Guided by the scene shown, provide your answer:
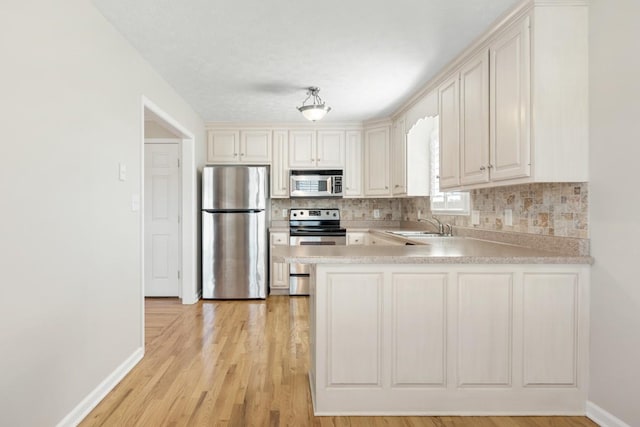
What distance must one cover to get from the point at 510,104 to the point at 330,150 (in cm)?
315

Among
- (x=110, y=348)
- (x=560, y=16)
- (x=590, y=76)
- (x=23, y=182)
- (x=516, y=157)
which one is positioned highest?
(x=560, y=16)

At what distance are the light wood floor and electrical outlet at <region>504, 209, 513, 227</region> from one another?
1.31m

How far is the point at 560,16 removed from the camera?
2143 millimetres

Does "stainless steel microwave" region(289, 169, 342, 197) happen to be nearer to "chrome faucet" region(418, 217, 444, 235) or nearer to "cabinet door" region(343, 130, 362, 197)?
"cabinet door" region(343, 130, 362, 197)

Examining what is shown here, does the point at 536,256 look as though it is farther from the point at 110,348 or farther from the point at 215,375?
the point at 110,348

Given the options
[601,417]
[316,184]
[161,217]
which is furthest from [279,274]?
[601,417]

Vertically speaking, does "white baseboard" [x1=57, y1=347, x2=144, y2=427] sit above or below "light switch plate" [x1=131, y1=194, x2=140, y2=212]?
below

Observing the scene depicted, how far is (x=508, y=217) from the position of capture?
292 cm

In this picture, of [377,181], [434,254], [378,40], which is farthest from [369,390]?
[377,181]

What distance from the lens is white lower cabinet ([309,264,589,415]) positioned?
2.12 m

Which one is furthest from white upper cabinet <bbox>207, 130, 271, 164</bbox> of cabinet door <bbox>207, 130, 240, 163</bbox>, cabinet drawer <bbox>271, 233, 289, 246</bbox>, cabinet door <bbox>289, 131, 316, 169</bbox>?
cabinet drawer <bbox>271, 233, 289, 246</bbox>

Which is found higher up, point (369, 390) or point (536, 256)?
point (536, 256)

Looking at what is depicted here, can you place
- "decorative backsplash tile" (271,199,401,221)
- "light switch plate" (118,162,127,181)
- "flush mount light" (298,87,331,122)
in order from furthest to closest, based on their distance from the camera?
"decorative backsplash tile" (271,199,401,221)
"flush mount light" (298,87,331,122)
"light switch plate" (118,162,127,181)

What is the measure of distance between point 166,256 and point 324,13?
371 cm
